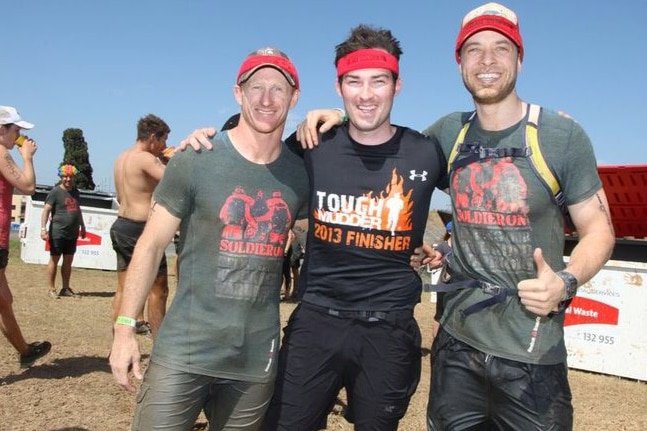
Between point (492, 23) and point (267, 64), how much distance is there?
3.56ft

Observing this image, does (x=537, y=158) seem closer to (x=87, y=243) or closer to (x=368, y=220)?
(x=368, y=220)

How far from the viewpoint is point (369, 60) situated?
2.85 m

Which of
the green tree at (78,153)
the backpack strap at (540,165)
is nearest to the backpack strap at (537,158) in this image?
the backpack strap at (540,165)

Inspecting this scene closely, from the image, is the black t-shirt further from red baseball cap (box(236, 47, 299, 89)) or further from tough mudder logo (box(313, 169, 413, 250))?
red baseball cap (box(236, 47, 299, 89))

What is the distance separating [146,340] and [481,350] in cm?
604

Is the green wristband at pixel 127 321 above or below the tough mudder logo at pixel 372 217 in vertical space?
below

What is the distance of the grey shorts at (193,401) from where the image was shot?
2545 mm

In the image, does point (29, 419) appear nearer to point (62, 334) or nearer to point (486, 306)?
point (62, 334)

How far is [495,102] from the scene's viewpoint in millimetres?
2615

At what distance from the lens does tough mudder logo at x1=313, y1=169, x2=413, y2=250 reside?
2.80m

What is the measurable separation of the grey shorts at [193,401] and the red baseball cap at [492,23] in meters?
1.93

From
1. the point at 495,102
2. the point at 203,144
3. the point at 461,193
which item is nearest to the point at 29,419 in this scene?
the point at 203,144

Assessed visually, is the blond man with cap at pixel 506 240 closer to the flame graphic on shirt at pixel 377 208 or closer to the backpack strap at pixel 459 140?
the backpack strap at pixel 459 140

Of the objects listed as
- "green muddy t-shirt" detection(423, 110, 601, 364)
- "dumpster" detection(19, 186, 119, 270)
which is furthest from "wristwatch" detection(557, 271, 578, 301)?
"dumpster" detection(19, 186, 119, 270)
